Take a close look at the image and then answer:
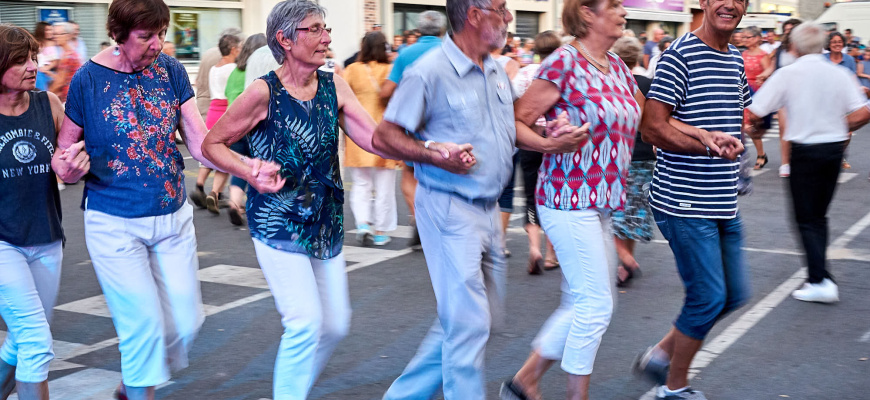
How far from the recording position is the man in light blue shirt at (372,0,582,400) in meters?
3.46

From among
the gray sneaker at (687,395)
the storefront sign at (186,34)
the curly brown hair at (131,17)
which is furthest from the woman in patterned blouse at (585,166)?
the storefront sign at (186,34)

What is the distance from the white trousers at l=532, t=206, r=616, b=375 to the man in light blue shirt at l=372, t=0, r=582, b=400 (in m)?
0.31

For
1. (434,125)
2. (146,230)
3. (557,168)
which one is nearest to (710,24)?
(557,168)

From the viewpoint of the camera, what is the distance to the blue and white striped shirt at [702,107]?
156 inches

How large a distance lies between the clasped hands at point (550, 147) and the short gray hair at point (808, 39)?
334 cm

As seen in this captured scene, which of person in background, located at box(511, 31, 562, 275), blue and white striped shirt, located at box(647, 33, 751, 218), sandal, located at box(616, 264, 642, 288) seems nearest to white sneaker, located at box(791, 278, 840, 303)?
sandal, located at box(616, 264, 642, 288)

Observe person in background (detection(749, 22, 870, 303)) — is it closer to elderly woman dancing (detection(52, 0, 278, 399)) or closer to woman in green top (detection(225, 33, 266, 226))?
elderly woman dancing (detection(52, 0, 278, 399))

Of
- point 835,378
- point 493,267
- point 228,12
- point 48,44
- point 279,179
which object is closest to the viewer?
point 279,179

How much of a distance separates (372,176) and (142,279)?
16.2 ft

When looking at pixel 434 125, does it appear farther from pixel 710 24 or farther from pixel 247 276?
pixel 247 276

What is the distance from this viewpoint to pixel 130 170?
361cm

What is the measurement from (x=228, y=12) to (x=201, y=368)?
18.8m

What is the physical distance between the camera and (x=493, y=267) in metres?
3.70

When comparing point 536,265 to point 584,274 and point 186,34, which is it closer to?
point 584,274
